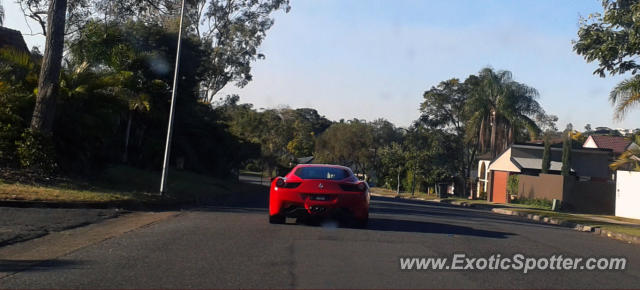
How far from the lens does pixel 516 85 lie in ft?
166

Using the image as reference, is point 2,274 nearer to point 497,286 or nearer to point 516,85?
point 497,286

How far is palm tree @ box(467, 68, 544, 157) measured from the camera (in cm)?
5034

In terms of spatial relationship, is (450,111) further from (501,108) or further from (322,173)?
(322,173)

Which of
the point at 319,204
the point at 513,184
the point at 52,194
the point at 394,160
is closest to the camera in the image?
the point at 319,204

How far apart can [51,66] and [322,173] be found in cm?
937

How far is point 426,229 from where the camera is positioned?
45.2 ft

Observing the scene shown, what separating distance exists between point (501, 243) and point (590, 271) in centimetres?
283

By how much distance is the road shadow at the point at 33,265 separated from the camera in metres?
7.56

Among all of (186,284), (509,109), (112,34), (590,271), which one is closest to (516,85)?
(509,109)

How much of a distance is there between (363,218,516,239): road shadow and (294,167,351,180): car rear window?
1.21m

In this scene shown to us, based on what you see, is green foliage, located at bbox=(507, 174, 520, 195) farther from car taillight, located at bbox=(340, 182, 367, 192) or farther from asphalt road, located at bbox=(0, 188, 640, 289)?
car taillight, located at bbox=(340, 182, 367, 192)

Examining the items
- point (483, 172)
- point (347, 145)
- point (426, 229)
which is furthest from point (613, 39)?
point (347, 145)

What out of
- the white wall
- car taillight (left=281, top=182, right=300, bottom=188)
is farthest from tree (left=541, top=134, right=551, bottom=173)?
car taillight (left=281, top=182, right=300, bottom=188)

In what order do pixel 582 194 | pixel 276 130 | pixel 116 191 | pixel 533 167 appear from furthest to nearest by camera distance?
pixel 276 130, pixel 533 167, pixel 582 194, pixel 116 191
